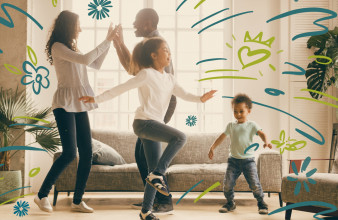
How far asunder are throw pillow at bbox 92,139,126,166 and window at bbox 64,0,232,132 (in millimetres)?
907

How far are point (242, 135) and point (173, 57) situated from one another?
5.85ft

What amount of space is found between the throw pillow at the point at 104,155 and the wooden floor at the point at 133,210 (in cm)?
35

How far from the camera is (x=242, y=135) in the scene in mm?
3047

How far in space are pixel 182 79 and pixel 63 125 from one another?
2.14 m

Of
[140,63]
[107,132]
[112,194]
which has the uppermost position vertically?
[140,63]

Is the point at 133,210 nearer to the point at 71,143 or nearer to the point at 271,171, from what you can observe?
the point at 71,143

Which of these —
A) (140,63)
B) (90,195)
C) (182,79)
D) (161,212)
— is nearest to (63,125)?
(140,63)

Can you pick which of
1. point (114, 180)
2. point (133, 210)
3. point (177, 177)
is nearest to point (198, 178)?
point (177, 177)

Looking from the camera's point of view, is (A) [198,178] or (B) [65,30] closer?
(B) [65,30]

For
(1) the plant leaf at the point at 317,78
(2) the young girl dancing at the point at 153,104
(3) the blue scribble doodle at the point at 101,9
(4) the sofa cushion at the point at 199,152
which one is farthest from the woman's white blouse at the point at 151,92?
(1) the plant leaf at the point at 317,78

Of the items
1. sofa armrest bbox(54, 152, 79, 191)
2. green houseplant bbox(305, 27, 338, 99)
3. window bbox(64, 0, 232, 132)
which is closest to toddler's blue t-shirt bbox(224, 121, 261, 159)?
green houseplant bbox(305, 27, 338, 99)

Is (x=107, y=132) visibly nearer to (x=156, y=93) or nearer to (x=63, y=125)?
(x=63, y=125)

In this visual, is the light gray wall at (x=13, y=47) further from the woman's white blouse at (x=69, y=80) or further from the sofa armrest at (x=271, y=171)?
the sofa armrest at (x=271, y=171)

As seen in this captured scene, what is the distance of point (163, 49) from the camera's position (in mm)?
2367
